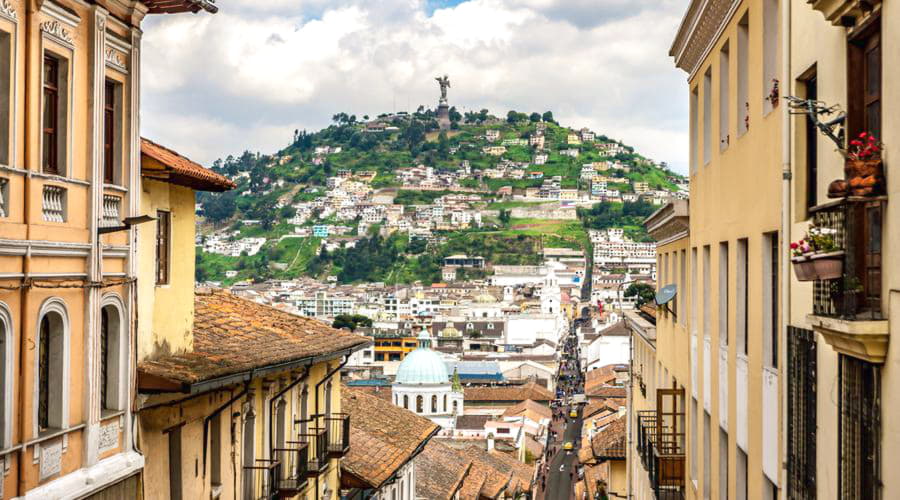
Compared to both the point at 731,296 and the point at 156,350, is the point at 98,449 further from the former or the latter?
the point at 731,296

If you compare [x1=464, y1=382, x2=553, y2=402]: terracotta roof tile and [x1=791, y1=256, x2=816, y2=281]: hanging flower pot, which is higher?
[x1=791, y1=256, x2=816, y2=281]: hanging flower pot

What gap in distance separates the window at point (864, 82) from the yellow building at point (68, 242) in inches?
251

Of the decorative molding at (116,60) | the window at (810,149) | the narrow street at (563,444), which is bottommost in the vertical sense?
the narrow street at (563,444)

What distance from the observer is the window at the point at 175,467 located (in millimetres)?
13547

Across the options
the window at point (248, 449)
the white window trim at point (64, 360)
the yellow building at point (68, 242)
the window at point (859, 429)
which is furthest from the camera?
the window at point (248, 449)

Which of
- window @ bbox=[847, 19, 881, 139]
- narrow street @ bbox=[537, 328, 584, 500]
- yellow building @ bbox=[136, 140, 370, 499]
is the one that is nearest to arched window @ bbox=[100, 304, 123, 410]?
yellow building @ bbox=[136, 140, 370, 499]

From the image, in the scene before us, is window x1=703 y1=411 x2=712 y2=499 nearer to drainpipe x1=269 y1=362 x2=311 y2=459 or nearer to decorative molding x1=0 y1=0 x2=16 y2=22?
drainpipe x1=269 y1=362 x2=311 y2=459

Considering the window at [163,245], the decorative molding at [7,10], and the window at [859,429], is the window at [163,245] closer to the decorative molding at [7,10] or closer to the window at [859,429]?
the decorative molding at [7,10]

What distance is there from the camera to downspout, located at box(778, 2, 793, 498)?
33.6ft

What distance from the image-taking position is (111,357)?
449 inches

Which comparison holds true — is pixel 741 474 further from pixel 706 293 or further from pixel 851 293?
pixel 851 293

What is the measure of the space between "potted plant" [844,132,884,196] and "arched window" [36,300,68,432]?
21.8ft

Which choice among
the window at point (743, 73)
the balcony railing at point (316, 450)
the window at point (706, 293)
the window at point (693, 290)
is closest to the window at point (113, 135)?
the window at point (743, 73)

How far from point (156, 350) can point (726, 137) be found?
7.44 meters
